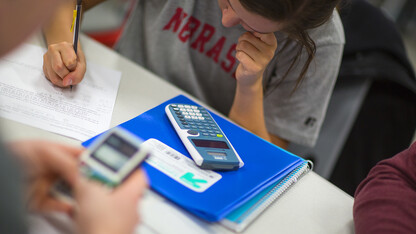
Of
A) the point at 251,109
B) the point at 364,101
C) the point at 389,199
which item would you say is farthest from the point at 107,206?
the point at 364,101

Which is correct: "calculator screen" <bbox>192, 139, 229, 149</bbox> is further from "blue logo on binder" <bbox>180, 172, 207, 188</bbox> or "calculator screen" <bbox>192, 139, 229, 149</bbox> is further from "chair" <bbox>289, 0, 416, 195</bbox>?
"chair" <bbox>289, 0, 416, 195</bbox>

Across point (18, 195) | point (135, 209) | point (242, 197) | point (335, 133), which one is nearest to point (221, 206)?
point (242, 197)

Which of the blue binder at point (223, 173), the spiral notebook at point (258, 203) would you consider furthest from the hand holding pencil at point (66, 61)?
the spiral notebook at point (258, 203)

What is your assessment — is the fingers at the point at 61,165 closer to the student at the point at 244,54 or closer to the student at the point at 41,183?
the student at the point at 41,183

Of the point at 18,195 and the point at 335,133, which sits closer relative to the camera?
the point at 18,195

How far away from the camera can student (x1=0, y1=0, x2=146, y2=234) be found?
33cm

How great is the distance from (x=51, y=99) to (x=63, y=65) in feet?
0.26

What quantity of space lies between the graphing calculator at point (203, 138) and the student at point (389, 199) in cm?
21

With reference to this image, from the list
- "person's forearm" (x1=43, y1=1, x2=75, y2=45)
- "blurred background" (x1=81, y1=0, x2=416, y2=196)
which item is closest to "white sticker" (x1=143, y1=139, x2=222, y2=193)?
"person's forearm" (x1=43, y1=1, x2=75, y2=45)

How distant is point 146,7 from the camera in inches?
41.9

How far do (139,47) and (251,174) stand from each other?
0.64 meters

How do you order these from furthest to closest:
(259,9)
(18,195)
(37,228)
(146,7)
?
1. (146,7)
2. (259,9)
3. (37,228)
4. (18,195)

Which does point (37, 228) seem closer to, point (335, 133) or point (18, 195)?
point (18, 195)

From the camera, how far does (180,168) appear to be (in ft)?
2.00
